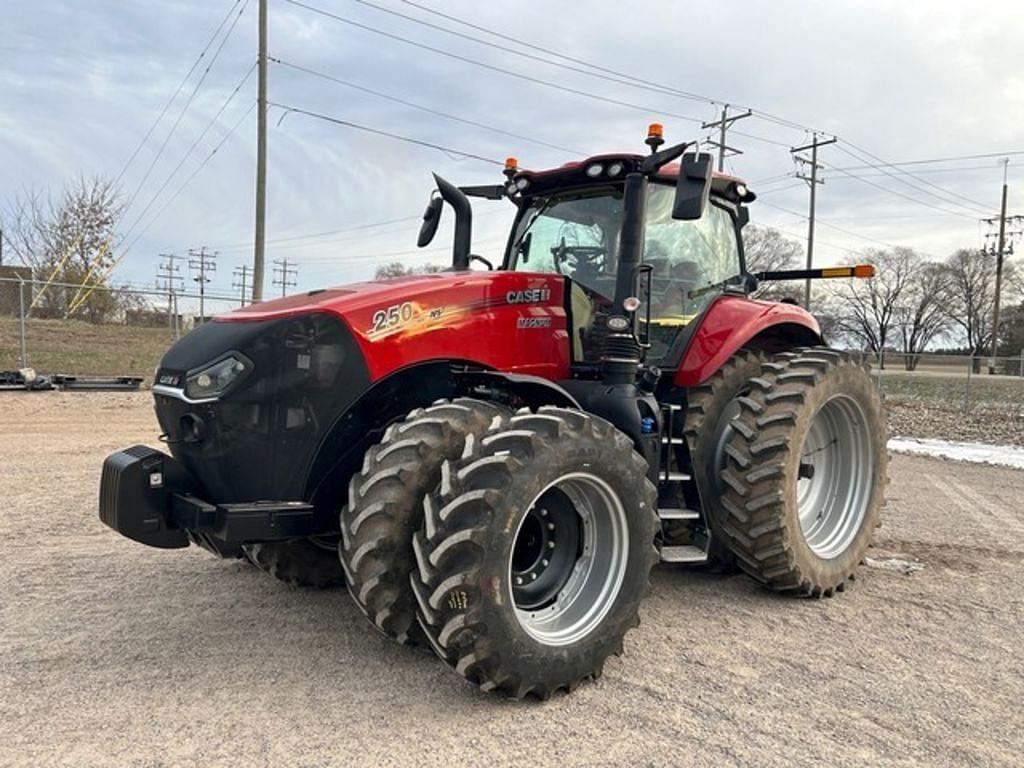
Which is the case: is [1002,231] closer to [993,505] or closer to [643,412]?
[993,505]

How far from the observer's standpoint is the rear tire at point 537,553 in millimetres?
2873

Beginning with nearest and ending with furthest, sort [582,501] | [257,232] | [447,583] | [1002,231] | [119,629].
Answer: [447,583] < [582,501] < [119,629] < [257,232] < [1002,231]

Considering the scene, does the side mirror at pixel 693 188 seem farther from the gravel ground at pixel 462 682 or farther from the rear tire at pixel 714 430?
the gravel ground at pixel 462 682

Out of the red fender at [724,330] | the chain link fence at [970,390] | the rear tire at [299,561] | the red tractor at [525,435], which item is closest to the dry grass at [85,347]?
the rear tire at [299,561]

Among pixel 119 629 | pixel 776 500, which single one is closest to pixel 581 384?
pixel 776 500

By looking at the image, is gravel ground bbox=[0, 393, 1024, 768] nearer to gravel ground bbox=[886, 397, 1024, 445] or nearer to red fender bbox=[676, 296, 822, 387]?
red fender bbox=[676, 296, 822, 387]

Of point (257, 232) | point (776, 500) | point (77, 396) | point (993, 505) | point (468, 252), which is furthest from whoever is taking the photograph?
point (257, 232)

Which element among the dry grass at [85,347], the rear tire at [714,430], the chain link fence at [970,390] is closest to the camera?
the rear tire at [714,430]

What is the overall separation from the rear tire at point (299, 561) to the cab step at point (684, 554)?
5.80 feet

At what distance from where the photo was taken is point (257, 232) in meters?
17.0

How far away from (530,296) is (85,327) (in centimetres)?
1797

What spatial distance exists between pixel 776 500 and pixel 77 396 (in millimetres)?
12880

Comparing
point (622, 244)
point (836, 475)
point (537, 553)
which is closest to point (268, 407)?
point (537, 553)

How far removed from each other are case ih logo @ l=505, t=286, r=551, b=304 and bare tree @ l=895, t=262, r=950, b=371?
80.0 meters
